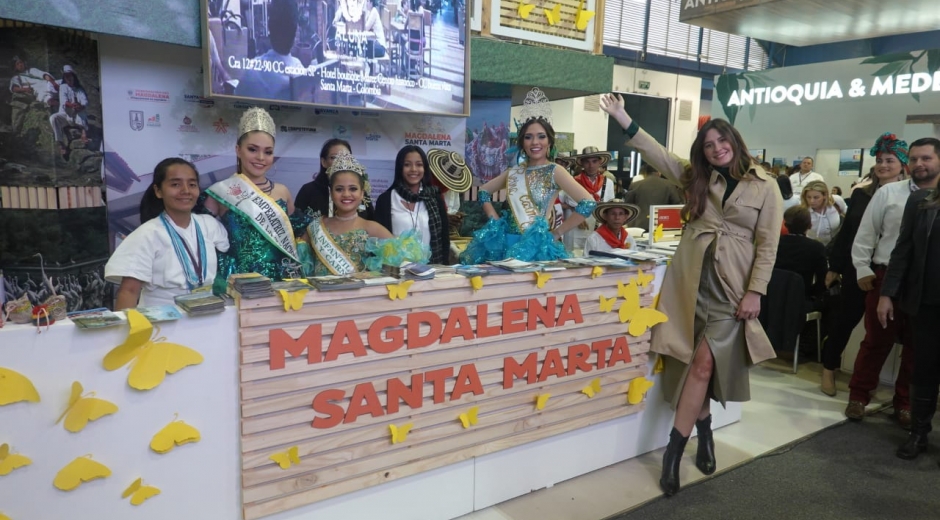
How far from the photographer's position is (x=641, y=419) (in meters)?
2.92

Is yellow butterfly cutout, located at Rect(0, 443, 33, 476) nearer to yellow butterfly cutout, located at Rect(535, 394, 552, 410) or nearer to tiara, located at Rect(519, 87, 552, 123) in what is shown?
Answer: yellow butterfly cutout, located at Rect(535, 394, 552, 410)

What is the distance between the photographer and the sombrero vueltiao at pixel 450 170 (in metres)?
3.14

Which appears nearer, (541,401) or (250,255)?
(250,255)

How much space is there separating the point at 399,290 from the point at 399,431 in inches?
19.6

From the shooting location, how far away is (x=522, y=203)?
10.6 ft

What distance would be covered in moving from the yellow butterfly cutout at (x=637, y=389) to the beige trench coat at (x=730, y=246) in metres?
0.17

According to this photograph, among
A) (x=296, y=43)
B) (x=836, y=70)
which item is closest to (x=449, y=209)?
(x=296, y=43)

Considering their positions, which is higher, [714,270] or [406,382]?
[714,270]

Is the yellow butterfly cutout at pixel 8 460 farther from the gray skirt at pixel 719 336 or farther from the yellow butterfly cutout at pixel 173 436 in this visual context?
the gray skirt at pixel 719 336

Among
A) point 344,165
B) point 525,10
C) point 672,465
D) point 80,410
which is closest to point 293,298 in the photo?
point 80,410

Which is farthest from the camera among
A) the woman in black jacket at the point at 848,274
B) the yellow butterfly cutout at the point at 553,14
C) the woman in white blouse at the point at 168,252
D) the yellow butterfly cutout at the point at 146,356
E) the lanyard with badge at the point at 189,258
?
the yellow butterfly cutout at the point at 553,14

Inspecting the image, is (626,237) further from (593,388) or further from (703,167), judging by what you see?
(593,388)

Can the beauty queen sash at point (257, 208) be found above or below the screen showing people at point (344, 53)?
below

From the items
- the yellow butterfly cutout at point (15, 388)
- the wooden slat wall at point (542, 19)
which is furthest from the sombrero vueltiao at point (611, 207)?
the yellow butterfly cutout at point (15, 388)
